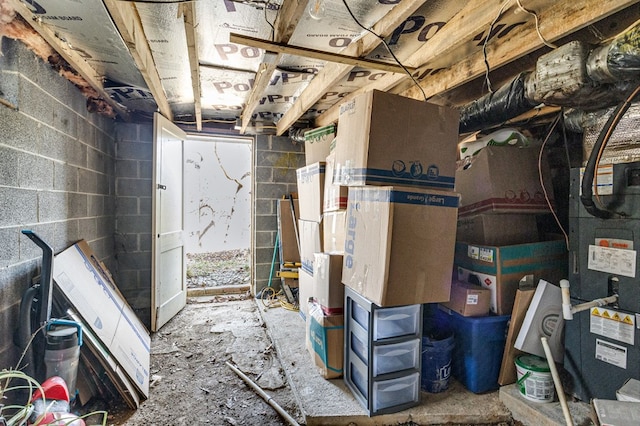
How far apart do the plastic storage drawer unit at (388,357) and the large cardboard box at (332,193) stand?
807mm

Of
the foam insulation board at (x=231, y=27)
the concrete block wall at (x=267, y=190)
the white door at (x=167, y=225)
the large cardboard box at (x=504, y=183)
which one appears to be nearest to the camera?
the foam insulation board at (x=231, y=27)

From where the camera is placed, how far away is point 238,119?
3.72 metres

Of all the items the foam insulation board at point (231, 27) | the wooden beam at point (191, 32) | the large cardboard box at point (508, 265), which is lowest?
the large cardboard box at point (508, 265)

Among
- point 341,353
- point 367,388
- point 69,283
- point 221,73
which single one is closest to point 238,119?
point 221,73

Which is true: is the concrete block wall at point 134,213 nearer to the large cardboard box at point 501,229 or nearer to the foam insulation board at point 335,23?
the foam insulation board at point 335,23

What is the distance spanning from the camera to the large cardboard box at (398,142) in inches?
70.9

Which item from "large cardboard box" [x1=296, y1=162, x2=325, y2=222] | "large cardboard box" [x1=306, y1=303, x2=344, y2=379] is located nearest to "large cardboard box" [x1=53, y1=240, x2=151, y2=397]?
"large cardboard box" [x1=306, y1=303, x2=344, y2=379]

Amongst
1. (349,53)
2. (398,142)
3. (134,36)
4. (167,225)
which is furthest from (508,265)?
(167,225)

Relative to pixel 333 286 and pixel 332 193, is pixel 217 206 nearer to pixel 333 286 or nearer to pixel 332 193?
pixel 332 193

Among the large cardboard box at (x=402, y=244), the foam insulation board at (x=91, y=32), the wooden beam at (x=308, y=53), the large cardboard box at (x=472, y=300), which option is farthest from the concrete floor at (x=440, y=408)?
the foam insulation board at (x=91, y=32)

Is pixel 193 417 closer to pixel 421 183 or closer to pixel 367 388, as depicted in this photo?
pixel 367 388

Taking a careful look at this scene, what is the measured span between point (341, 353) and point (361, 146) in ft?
4.54

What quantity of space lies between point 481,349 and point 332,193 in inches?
59.0

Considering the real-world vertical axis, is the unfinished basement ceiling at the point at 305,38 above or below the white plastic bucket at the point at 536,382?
above
